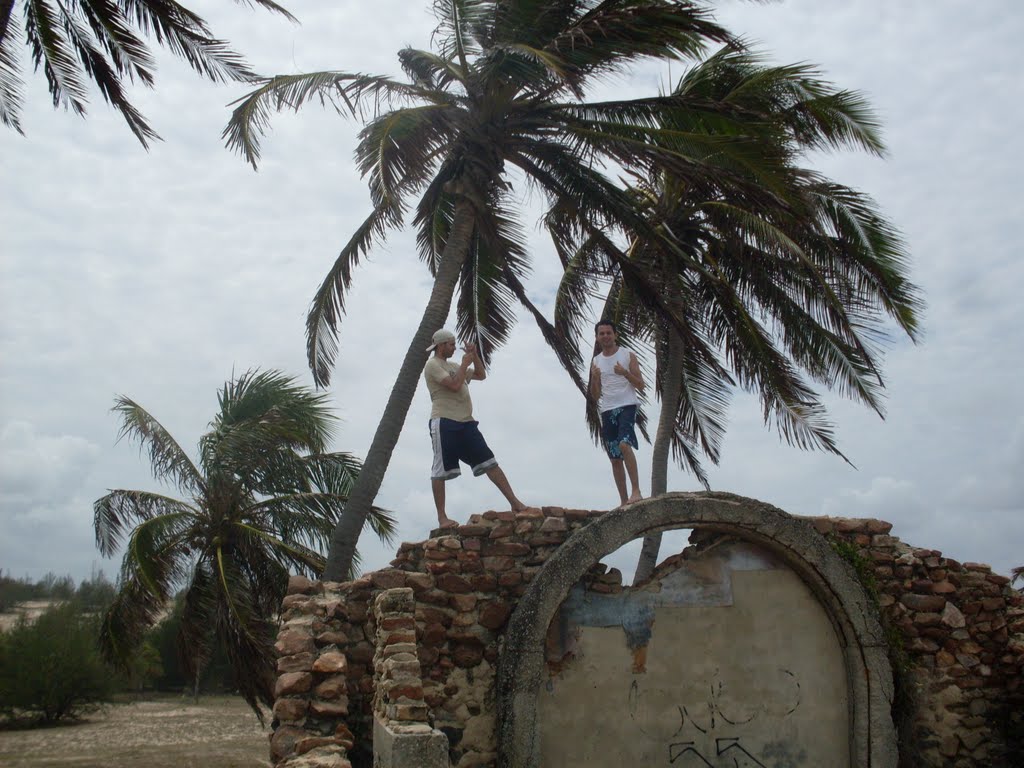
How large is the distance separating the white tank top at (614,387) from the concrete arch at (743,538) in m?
1.10

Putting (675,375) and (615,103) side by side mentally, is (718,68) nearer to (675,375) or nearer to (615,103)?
(615,103)

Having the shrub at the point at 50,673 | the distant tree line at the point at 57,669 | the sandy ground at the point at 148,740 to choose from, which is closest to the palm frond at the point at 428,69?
the sandy ground at the point at 148,740

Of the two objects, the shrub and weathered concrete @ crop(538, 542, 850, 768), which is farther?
the shrub

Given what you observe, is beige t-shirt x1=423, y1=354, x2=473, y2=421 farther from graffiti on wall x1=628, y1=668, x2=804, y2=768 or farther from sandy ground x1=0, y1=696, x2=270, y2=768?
sandy ground x1=0, y1=696, x2=270, y2=768

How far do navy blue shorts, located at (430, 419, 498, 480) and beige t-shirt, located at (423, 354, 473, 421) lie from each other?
0.23 feet

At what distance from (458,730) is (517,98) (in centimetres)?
749

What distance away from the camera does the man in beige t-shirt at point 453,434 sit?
9273 mm

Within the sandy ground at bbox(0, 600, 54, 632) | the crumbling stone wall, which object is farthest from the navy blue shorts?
the sandy ground at bbox(0, 600, 54, 632)

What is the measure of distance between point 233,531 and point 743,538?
10200 mm

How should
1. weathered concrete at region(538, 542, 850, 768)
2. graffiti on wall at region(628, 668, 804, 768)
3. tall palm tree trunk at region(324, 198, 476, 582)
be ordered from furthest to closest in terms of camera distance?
tall palm tree trunk at region(324, 198, 476, 582) < graffiti on wall at region(628, 668, 804, 768) < weathered concrete at region(538, 542, 850, 768)

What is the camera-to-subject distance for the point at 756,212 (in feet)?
41.1

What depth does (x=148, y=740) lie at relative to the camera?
23.6 m

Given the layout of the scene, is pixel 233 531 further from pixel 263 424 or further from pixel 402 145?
pixel 402 145

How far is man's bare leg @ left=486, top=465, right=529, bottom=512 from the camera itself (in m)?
A: 9.37
